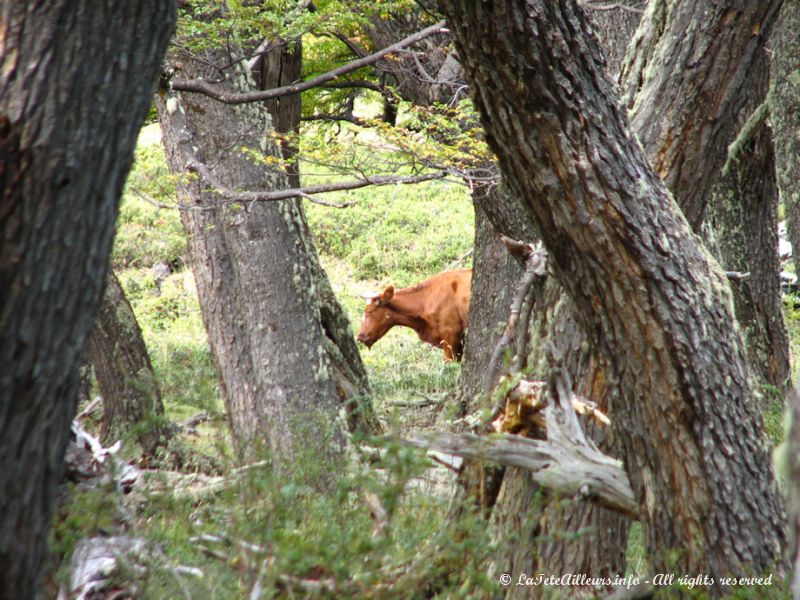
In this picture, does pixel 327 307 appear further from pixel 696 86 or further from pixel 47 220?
pixel 47 220

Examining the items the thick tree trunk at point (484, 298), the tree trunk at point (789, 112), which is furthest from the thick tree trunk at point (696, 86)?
the thick tree trunk at point (484, 298)

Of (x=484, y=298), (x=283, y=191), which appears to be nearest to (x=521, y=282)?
(x=283, y=191)

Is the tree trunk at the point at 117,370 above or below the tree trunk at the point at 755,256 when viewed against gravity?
below

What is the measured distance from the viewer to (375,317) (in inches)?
508

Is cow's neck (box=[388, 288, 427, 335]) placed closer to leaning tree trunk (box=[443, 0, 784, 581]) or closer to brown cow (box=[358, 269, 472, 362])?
brown cow (box=[358, 269, 472, 362])

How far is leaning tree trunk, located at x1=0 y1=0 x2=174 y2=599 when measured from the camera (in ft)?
5.66

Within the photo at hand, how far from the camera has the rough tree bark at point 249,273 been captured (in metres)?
7.05

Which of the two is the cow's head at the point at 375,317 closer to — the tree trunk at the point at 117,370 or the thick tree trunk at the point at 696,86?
the tree trunk at the point at 117,370

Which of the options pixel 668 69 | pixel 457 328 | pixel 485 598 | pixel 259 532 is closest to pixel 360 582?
pixel 259 532

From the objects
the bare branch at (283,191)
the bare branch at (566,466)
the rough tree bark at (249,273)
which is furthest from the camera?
the rough tree bark at (249,273)

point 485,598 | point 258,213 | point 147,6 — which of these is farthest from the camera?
point 258,213

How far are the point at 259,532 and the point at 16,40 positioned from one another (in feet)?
4.71

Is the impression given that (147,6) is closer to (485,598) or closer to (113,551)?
(113,551)

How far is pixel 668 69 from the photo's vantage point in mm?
3844
